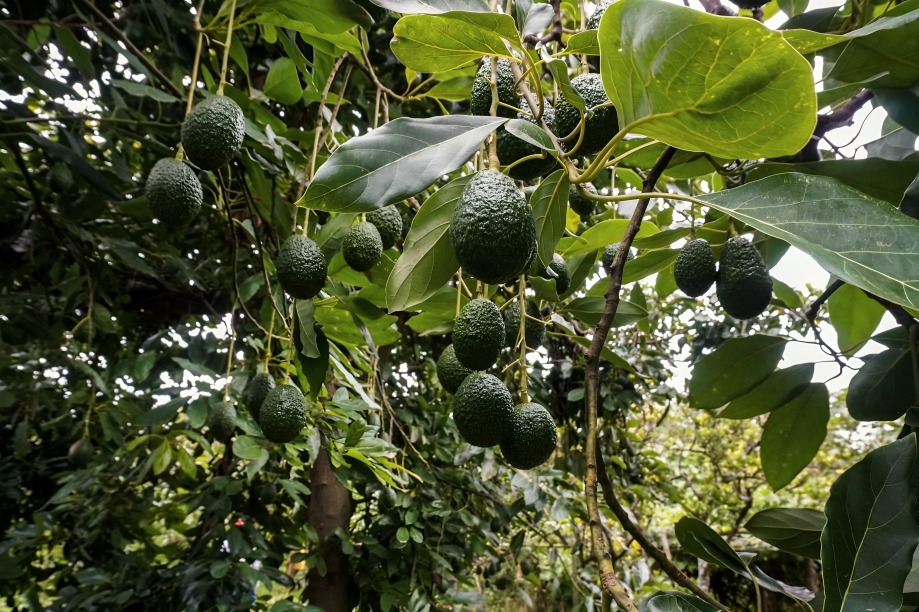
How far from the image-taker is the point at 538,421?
799mm

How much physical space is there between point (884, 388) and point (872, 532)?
18.6 inches

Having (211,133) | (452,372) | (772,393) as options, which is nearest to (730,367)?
(772,393)

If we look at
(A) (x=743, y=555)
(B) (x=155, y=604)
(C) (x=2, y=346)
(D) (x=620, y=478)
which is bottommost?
(B) (x=155, y=604)

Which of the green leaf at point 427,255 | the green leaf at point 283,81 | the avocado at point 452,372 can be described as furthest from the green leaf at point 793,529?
the green leaf at point 283,81

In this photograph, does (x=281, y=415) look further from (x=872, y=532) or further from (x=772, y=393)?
(x=772, y=393)

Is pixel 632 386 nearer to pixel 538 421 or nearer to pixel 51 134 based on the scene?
pixel 538 421

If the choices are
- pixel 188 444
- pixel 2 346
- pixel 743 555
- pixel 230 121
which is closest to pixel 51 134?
pixel 2 346

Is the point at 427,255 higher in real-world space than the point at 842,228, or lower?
lower

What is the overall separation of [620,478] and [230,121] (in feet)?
8.19

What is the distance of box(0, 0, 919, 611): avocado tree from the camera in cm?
53

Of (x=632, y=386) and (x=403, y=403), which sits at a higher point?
(x=632, y=386)

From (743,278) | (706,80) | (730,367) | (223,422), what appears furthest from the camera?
(223,422)

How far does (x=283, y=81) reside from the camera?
1190mm

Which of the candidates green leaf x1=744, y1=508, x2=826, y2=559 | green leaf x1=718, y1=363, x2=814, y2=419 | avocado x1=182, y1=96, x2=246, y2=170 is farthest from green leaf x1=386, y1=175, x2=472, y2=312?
green leaf x1=718, y1=363, x2=814, y2=419
